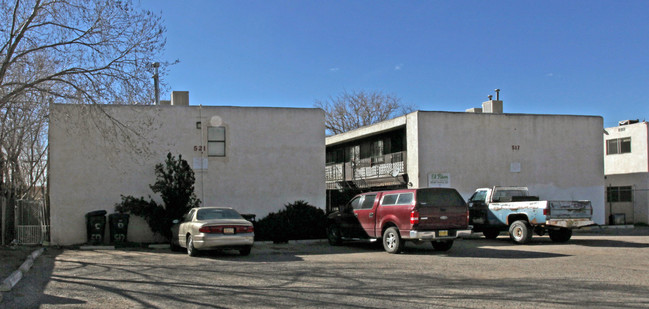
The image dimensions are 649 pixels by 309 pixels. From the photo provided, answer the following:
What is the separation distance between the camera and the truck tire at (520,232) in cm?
1897

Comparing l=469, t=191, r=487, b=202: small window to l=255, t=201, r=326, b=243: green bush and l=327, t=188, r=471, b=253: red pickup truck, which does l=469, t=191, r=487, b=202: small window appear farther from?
l=255, t=201, r=326, b=243: green bush

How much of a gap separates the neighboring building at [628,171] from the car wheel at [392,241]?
18500mm

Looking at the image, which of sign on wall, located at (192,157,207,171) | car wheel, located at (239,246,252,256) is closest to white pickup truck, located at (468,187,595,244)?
car wheel, located at (239,246,252,256)

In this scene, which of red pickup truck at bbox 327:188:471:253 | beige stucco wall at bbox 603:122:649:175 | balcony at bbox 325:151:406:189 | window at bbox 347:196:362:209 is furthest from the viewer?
beige stucco wall at bbox 603:122:649:175


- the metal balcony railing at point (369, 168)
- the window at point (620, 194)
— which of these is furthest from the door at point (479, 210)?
the window at point (620, 194)

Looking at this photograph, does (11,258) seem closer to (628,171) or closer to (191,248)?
(191,248)

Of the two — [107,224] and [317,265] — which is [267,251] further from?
[107,224]

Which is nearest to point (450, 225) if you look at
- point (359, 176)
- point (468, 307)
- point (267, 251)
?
point (267, 251)

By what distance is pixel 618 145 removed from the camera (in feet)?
112

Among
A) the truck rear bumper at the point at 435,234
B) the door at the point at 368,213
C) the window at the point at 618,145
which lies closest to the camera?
the truck rear bumper at the point at 435,234

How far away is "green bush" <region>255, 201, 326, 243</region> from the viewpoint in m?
20.9

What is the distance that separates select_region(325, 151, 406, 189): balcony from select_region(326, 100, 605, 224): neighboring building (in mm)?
89

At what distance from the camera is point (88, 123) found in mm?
20109

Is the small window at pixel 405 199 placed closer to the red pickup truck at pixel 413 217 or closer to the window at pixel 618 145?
the red pickup truck at pixel 413 217
